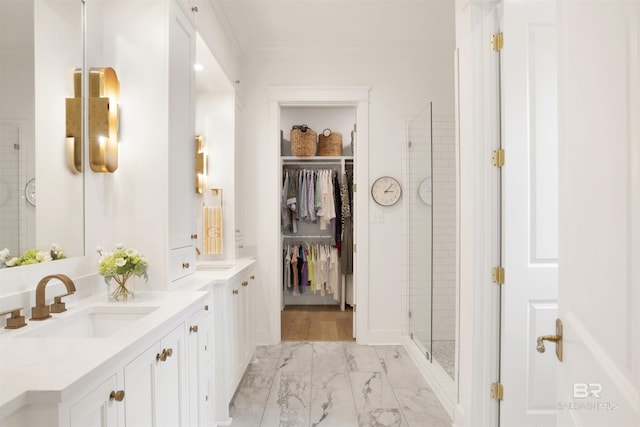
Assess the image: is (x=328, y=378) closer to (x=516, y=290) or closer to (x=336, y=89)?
(x=516, y=290)

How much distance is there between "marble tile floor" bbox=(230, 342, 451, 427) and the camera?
2279 millimetres

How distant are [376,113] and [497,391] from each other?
8.83ft

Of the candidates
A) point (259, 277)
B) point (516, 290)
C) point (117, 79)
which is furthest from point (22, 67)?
point (259, 277)

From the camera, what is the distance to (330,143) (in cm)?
461

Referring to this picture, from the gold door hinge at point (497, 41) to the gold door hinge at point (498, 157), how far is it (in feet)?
1.69

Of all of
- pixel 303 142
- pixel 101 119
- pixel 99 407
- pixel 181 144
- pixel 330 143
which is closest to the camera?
pixel 99 407

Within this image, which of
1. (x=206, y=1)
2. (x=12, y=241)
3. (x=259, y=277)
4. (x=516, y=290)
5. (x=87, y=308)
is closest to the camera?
(x=12, y=241)

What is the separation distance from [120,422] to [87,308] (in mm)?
601

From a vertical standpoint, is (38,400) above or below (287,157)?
below

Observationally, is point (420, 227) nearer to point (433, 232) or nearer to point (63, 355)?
point (433, 232)

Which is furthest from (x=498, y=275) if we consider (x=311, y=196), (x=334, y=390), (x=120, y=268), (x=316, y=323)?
(x=311, y=196)

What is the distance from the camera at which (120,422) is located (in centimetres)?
104

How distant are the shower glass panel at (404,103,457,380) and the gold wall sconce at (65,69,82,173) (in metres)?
2.71

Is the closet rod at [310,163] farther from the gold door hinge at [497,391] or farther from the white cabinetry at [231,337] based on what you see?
the gold door hinge at [497,391]
